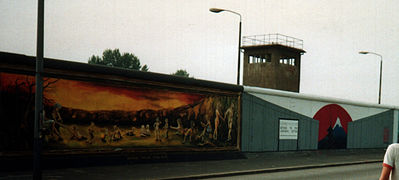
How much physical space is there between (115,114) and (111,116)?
201mm

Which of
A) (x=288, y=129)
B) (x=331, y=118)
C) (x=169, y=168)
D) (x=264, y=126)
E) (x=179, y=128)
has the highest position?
(x=179, y=128)

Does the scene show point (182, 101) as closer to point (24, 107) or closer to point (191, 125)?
point (191, 125)

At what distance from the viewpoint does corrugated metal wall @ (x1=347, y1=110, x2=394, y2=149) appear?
1227 inches

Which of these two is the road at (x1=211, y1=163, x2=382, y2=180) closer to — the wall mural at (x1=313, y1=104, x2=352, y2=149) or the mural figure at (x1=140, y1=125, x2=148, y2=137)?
the mural figure at (x1=140, y1=125, x2=148, y2=137)

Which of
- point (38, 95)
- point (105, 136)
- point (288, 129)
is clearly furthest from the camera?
point (288, 129)

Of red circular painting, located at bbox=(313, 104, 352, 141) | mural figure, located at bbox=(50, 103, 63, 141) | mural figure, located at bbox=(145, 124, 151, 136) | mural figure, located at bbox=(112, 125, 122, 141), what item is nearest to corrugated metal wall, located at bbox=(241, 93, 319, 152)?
red circular painting, located at bbox=(313, 104, 352, 141)

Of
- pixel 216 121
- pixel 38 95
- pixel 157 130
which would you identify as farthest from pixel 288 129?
pixel 38 95

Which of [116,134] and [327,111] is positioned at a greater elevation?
[327,111]

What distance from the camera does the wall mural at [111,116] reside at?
46.3 feet

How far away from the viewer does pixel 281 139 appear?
24641 mm

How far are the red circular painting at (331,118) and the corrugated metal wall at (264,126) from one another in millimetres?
2225

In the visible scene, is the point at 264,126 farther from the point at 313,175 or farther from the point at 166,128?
the point at 166,128

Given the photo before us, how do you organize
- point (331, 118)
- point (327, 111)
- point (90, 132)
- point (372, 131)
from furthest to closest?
1. point (372, 131)
2. point (331, 118)
3. point (327, 111)
4. point (90, 132)

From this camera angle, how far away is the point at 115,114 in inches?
661
